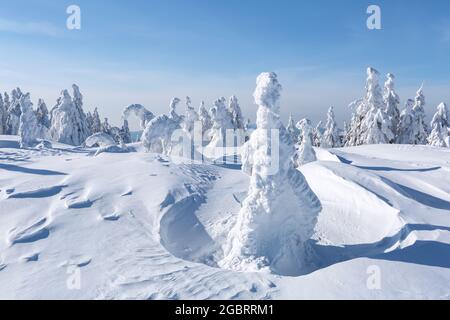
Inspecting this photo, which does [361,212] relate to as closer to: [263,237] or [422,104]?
[263,237]

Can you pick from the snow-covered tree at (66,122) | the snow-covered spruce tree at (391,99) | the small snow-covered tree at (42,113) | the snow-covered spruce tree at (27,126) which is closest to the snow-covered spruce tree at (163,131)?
the snow-covered spruce tree at (27,126)

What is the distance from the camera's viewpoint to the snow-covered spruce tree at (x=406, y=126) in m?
34.4

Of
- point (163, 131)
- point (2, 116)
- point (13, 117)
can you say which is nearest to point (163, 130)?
point (163, 131)

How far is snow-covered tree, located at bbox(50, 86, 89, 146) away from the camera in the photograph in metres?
35.0

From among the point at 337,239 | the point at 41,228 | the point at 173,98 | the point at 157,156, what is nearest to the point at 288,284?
the point at 337,239

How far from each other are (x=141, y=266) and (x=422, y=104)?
36.3 metres

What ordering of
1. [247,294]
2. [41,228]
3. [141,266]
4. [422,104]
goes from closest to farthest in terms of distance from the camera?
[247,294] < [141,266] < [41,228] < [422,104]

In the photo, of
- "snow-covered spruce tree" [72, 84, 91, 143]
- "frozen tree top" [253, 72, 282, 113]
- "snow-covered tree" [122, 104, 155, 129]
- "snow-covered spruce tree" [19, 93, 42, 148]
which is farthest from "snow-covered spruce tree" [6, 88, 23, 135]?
"frozen tree top" [253, 72, 282, 113]

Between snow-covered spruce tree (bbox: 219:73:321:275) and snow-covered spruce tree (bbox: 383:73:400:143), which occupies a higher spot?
snow-covered spruce tree (bbox: 383:73:400:143)

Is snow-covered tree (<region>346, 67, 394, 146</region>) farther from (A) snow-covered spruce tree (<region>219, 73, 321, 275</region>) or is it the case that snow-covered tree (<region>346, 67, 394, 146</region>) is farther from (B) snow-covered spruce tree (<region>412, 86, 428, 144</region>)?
(A) snow-covered spruce tree (<region>219, 73, 321, 275</region>)

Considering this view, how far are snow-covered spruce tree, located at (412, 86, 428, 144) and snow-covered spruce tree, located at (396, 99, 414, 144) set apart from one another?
292 millimetres

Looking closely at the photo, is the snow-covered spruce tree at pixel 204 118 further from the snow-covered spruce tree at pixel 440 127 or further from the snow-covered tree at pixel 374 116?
the snow-covered spruce tree at pixel 440 127

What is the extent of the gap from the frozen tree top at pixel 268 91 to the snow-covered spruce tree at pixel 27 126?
1824cm

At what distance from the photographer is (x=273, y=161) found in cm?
817
